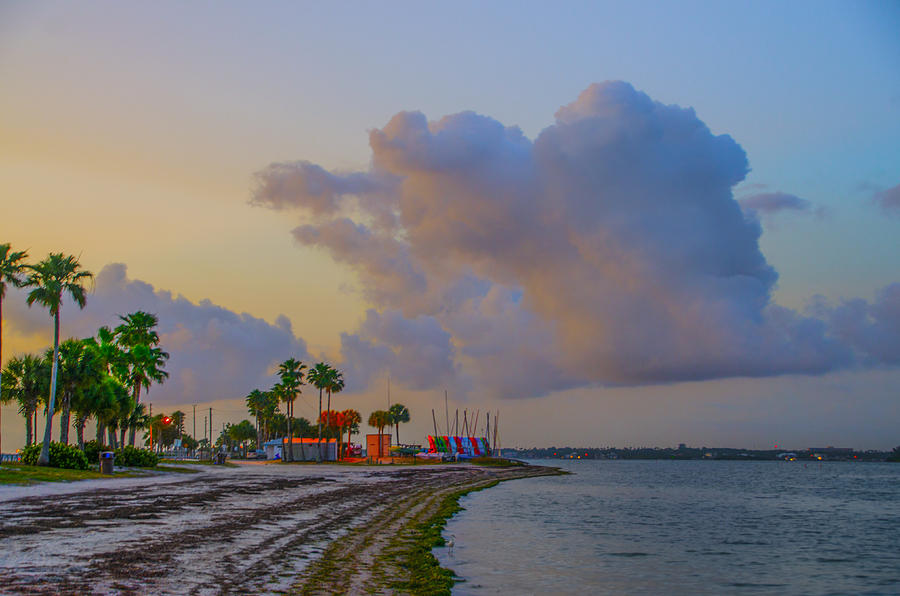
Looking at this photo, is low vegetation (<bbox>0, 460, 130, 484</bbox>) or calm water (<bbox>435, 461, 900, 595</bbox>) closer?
calm water (<bbox>435, 461, 900, 595</bbox>)

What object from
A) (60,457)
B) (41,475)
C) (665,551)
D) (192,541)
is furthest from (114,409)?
(665,551)

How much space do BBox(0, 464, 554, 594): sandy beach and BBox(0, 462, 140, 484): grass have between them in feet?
7.70

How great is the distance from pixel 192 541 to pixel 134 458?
155ft

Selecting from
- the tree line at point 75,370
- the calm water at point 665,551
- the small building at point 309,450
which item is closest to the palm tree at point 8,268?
the tree line at point 75,370

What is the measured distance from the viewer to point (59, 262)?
52562mm

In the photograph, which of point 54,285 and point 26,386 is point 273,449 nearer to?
point 26,386

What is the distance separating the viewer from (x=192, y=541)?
63.1ft

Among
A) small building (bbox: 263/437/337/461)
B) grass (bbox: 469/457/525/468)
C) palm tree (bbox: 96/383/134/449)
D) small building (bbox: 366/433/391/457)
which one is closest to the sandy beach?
palm tree (bbox: 96/383/134/449)

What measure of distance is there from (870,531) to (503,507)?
21065 mm

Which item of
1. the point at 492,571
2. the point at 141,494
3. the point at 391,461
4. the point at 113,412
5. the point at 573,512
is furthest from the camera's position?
the point at 391,461

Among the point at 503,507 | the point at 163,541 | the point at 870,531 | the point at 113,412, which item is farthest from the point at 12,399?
the point at 870,531

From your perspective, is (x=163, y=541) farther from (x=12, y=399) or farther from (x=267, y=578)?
(x=12, y=399)

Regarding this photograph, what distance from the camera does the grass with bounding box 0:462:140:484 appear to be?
124 feet

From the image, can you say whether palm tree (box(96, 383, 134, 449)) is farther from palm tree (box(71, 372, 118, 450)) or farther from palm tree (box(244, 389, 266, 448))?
palm tree (box(244, 389, 266, 448))
